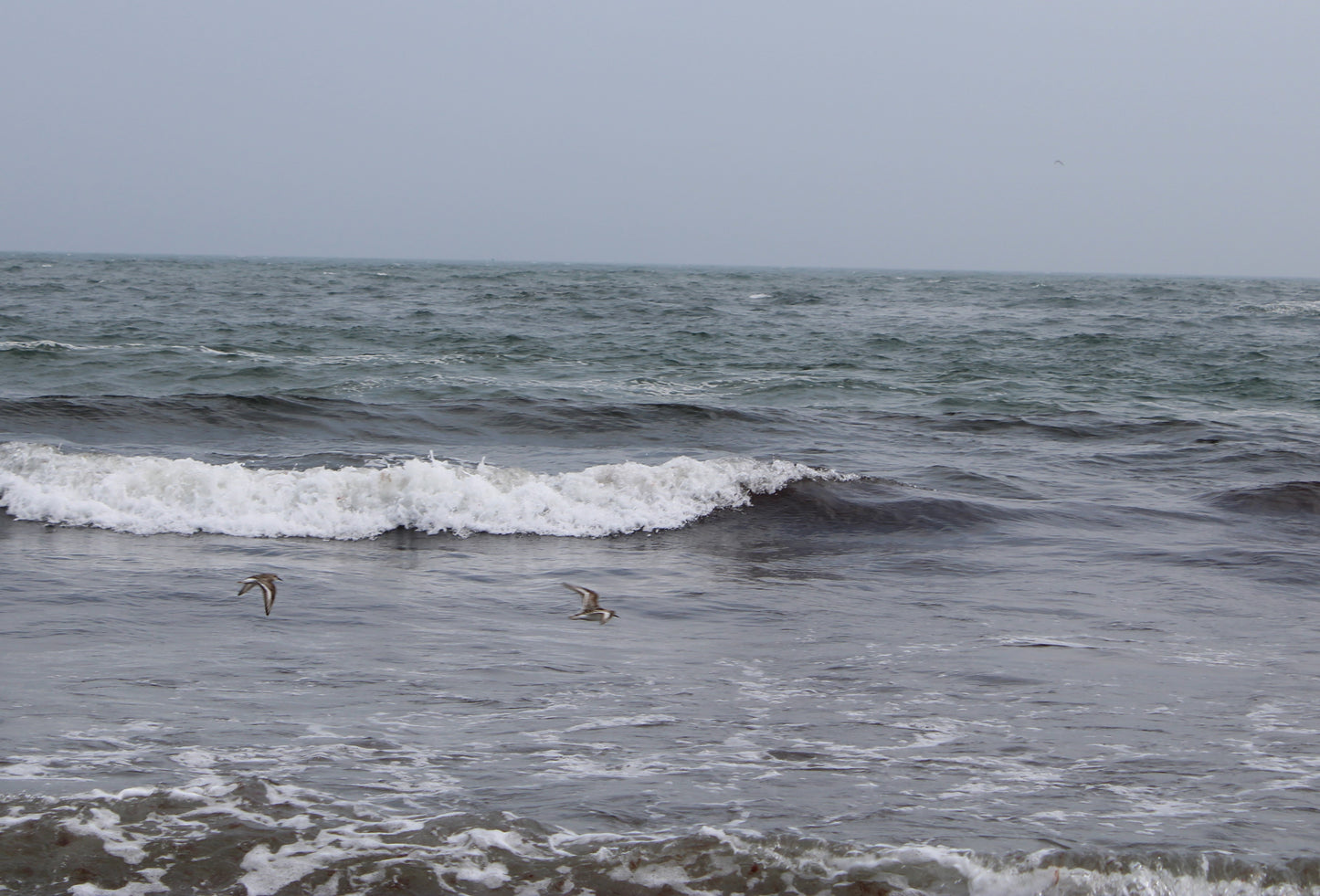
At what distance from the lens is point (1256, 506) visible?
39.0 feet

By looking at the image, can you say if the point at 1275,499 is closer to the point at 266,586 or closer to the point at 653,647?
the point at 653,647

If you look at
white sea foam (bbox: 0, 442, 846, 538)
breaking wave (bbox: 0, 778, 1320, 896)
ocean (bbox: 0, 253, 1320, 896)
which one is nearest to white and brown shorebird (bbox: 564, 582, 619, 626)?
ocean (bbox: 0, 253, 1320, 896)

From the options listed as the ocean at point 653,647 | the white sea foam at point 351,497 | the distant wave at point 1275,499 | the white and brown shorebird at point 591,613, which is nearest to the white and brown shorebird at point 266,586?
the ocean at point 653,647

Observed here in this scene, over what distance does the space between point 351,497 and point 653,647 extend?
4.99m

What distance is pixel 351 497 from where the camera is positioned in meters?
11.3

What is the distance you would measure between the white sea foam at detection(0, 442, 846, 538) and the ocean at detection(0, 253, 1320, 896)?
0.15ft

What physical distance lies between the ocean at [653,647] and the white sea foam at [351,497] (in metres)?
0.05

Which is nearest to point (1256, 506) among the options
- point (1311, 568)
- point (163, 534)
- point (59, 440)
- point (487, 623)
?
point (1311, 568)

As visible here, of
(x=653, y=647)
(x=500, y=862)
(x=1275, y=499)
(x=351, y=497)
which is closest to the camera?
(x=500, y=862)

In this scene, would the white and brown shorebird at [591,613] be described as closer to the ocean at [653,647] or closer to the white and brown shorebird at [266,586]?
the ocean at [653,647]

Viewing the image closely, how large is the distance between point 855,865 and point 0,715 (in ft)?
13.5

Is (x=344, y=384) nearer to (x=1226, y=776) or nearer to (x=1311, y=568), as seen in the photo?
(x=1311, y=568)

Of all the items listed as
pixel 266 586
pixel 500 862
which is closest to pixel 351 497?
pixel 266 586

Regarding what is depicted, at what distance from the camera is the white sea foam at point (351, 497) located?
10641 mm
